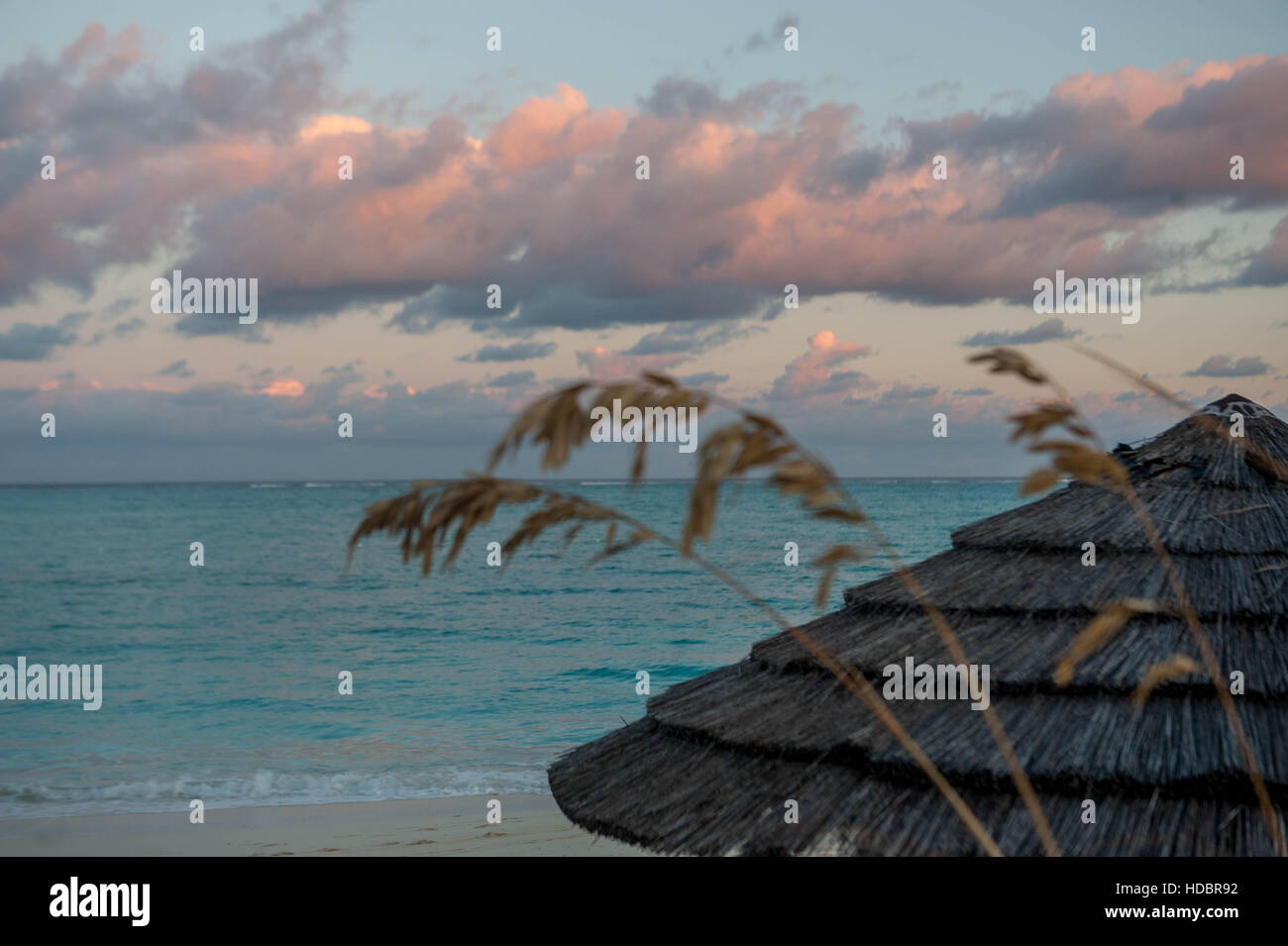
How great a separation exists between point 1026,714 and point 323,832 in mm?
8382

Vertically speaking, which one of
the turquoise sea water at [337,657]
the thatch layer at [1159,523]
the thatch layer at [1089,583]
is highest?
the thatch layer at [1159,523]

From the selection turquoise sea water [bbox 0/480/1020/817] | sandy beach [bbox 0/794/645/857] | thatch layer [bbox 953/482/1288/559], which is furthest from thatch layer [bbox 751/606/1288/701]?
sandy beach [bbox 0/794/645/857]

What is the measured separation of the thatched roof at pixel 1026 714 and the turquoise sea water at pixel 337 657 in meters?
1.34

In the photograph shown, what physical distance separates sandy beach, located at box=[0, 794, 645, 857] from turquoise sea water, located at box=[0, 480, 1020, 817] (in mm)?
613

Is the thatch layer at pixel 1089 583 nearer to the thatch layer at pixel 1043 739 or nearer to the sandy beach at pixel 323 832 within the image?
the thatch layer at pixel 1043 739

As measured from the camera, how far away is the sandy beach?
9.46 m

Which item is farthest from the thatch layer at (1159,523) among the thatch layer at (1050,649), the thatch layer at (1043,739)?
the thatch layer at (1043,739)

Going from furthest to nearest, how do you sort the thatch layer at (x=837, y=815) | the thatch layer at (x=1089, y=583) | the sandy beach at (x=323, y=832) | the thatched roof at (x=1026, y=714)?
the sandy beach at (x=323, y=832)
the thatch layer at (x=1089, y=583)
the thatched roof at (x=1026, y=714)
the thatch layer at (x=837, y=815)

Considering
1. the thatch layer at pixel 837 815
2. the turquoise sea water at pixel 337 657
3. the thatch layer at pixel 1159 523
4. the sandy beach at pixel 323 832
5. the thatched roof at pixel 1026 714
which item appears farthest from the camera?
the turquoise sea water at pixel 337 657

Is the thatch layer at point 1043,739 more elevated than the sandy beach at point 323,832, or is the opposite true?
the thatch layer at point 1043,739

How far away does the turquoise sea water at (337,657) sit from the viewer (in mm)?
13078

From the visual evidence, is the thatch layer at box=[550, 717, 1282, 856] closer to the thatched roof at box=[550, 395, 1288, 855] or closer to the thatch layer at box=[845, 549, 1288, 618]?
the thatched roof at box=[550, 395, 1288, 855]

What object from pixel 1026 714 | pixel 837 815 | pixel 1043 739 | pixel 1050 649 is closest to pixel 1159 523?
pixel 1050 649
